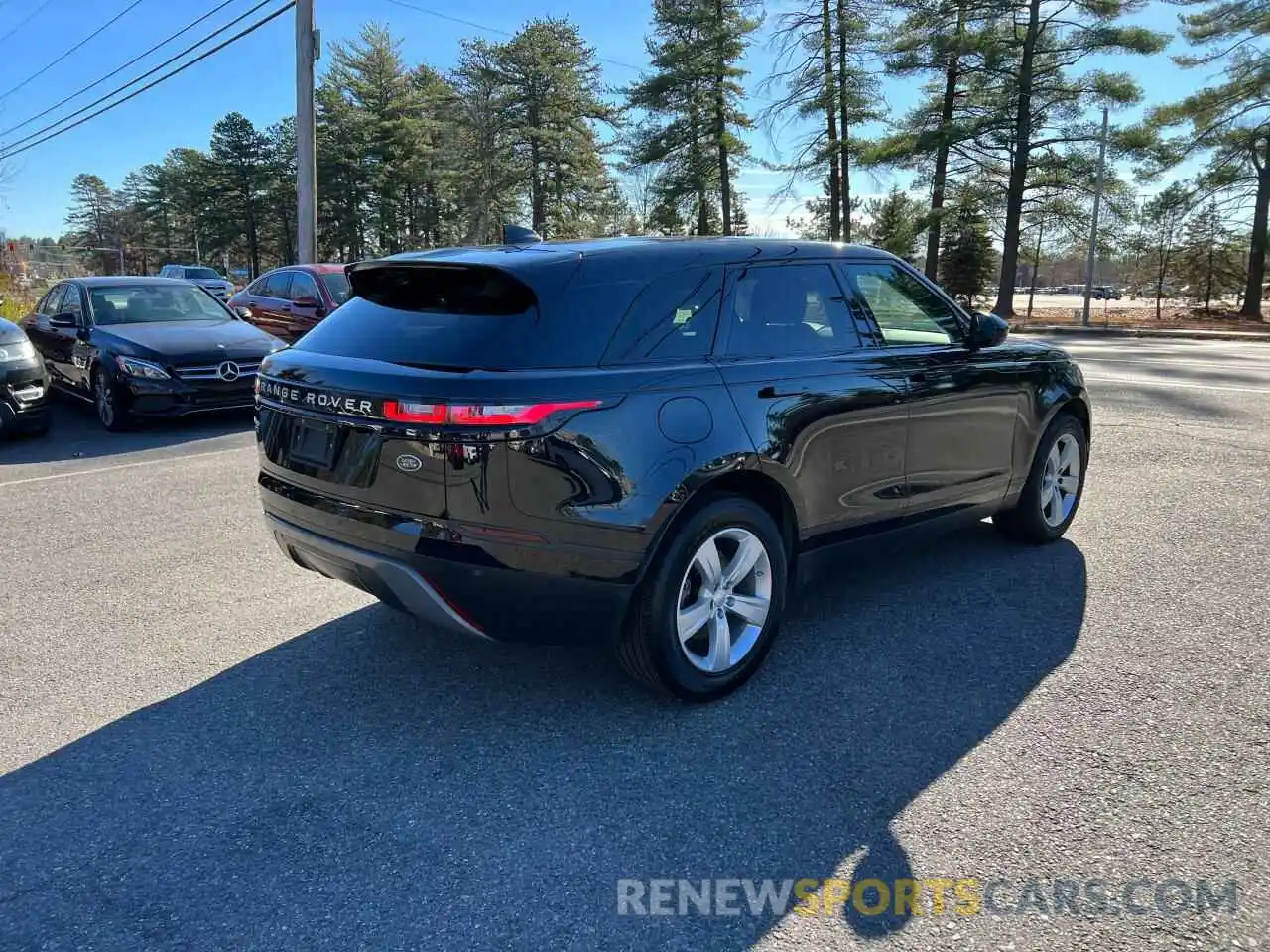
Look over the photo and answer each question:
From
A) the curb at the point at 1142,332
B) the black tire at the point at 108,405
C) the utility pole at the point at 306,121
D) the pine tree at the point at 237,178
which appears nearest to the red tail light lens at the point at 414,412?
the black tire at the point at 108,405

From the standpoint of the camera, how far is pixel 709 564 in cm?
329

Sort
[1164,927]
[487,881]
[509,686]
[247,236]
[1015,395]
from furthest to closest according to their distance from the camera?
[247,236] < [1015,395] < [509,686] < [487,881] < [1164,927]

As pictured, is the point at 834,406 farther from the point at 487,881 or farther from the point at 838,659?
the point at 487,881

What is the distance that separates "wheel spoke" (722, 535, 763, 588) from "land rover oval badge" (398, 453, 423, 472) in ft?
3.95

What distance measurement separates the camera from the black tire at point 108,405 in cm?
906

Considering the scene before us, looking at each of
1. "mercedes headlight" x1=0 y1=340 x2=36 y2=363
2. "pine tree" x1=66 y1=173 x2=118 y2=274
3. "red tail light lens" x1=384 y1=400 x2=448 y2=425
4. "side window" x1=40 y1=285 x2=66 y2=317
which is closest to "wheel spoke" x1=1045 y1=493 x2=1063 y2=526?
"red tail light lens" x1=384 y1=400 x2=448 y2=425

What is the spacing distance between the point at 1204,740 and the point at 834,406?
174 cm

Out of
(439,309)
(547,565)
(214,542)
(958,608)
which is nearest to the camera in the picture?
(547,565)

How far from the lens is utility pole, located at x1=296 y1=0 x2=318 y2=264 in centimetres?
1695

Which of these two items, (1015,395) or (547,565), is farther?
(1015,395)

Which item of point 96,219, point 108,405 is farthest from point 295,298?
point 96,219

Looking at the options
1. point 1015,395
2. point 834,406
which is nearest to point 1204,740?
point 834,406

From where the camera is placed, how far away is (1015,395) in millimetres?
4730

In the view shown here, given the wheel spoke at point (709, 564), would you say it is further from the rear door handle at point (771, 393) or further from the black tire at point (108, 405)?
the black tire at point (108, 405)
